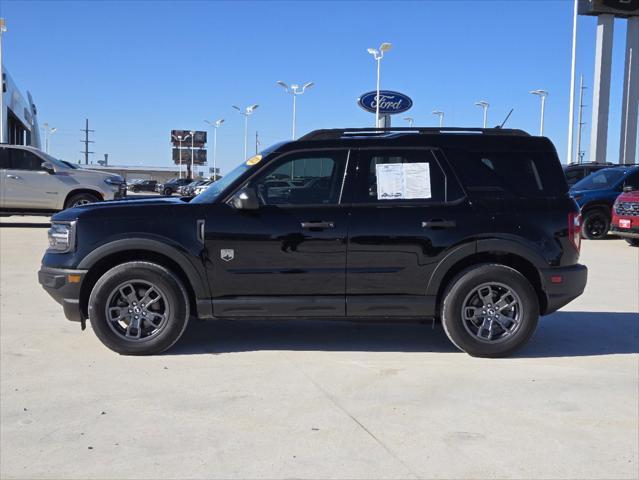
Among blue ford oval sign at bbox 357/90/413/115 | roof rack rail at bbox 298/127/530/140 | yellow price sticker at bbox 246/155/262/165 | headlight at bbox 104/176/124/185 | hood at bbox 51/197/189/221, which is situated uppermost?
blue ford oval sign at bbox 357/90/413/115

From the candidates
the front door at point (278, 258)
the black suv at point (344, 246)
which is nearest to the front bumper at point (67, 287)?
the black suv at point (344, 246)

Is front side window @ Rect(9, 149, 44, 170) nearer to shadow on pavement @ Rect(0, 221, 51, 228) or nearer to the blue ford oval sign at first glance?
shadow on pavement @ Rect(0, 221, 51, 228)

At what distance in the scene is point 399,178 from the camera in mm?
5402

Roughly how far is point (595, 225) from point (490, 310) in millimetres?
11883

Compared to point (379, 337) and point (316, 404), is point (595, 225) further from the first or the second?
point (316, 404)

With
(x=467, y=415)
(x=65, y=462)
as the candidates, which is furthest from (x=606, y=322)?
(x=65, y=462)

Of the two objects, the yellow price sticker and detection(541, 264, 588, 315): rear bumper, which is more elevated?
the yellow price sticker

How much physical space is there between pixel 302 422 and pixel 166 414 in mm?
899

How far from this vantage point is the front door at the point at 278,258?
17.1ft

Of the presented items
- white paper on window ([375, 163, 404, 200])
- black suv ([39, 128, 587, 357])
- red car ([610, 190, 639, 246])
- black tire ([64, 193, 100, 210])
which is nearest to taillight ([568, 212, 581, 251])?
black suv ([39, 128, 587, 357])

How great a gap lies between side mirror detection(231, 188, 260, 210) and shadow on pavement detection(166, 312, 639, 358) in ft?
4.41

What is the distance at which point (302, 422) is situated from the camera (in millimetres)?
3969

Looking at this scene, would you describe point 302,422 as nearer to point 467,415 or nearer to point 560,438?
point 467,415

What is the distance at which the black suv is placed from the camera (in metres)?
5.22
